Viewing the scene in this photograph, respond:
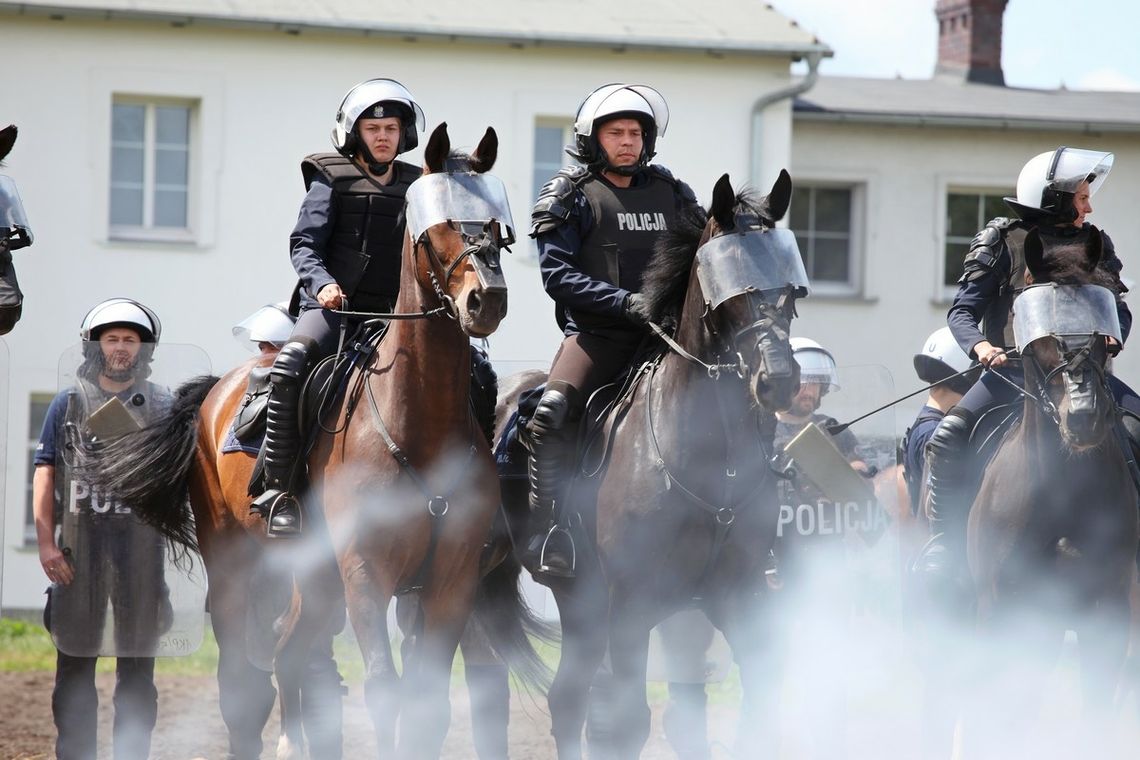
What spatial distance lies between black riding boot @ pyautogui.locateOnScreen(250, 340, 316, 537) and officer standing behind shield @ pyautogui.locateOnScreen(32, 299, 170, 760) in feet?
5.78

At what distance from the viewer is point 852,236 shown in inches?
885

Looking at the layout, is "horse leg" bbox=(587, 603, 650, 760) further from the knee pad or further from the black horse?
the black horse

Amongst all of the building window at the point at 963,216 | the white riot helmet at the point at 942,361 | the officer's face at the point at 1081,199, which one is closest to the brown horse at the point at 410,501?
the officer's face at the point at 1081,199

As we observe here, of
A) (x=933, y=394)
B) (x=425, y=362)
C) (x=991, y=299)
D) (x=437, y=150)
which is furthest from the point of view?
(x=933, y=394)

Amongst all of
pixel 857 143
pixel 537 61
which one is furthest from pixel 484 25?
pixel 857 143

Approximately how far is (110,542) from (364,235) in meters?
2.53

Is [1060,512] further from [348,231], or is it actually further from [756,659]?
[348,231]

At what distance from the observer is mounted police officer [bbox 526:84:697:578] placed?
734 cm

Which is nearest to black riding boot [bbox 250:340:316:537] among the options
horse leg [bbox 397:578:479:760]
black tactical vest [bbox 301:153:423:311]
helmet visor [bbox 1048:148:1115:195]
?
black tactical vest [bbox 301:153:423:311]

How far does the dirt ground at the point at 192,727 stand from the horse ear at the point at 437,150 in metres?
3.41

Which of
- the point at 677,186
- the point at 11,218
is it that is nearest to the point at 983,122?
the point at 677,186

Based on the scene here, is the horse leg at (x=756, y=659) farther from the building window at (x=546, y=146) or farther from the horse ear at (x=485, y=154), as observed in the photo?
the building window at (x=546, y=146)

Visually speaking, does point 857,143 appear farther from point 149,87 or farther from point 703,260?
point 703,260

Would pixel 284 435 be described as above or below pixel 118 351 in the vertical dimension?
below
